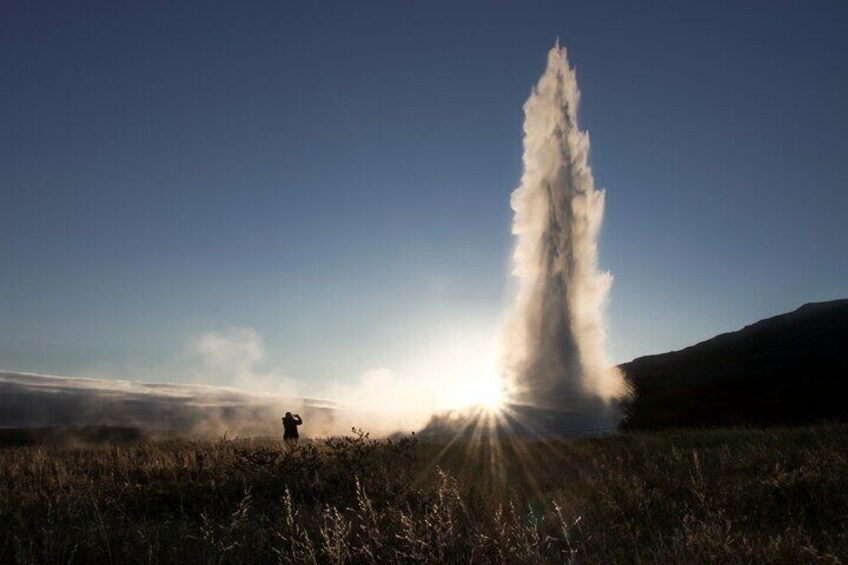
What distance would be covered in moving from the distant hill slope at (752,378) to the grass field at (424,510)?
1755 centimetres

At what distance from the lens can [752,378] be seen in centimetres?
4662

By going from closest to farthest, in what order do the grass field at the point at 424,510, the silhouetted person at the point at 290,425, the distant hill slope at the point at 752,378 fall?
1. the grass field at the point at 424,510
2. the silhouetted person at the point at 290,425
3. the distant hill slope at the point at 752,378

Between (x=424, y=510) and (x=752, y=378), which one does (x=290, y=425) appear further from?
(x=752, y=378)

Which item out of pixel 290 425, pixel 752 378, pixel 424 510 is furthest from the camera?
pixel 752 378

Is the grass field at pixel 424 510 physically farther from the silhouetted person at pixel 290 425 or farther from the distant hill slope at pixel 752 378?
the distant hill slope at pixel 752 378

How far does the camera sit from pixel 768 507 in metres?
5.65

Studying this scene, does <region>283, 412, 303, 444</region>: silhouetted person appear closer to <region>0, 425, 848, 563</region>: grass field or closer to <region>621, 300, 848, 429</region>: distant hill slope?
<region>0, 425, 848, 563</region>: grass field

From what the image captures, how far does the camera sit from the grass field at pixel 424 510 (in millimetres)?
3904

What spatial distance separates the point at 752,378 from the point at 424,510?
159 ft

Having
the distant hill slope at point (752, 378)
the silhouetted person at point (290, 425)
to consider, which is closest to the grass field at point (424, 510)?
the silhouetted person at point (290, 425)

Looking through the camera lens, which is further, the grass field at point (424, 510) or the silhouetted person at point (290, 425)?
the silhouetted person at point (290, 425)

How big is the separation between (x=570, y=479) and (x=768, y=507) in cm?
360

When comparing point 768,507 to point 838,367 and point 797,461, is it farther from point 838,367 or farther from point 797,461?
point 838,367

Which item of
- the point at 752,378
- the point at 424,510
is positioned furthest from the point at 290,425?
the point at 752,378
